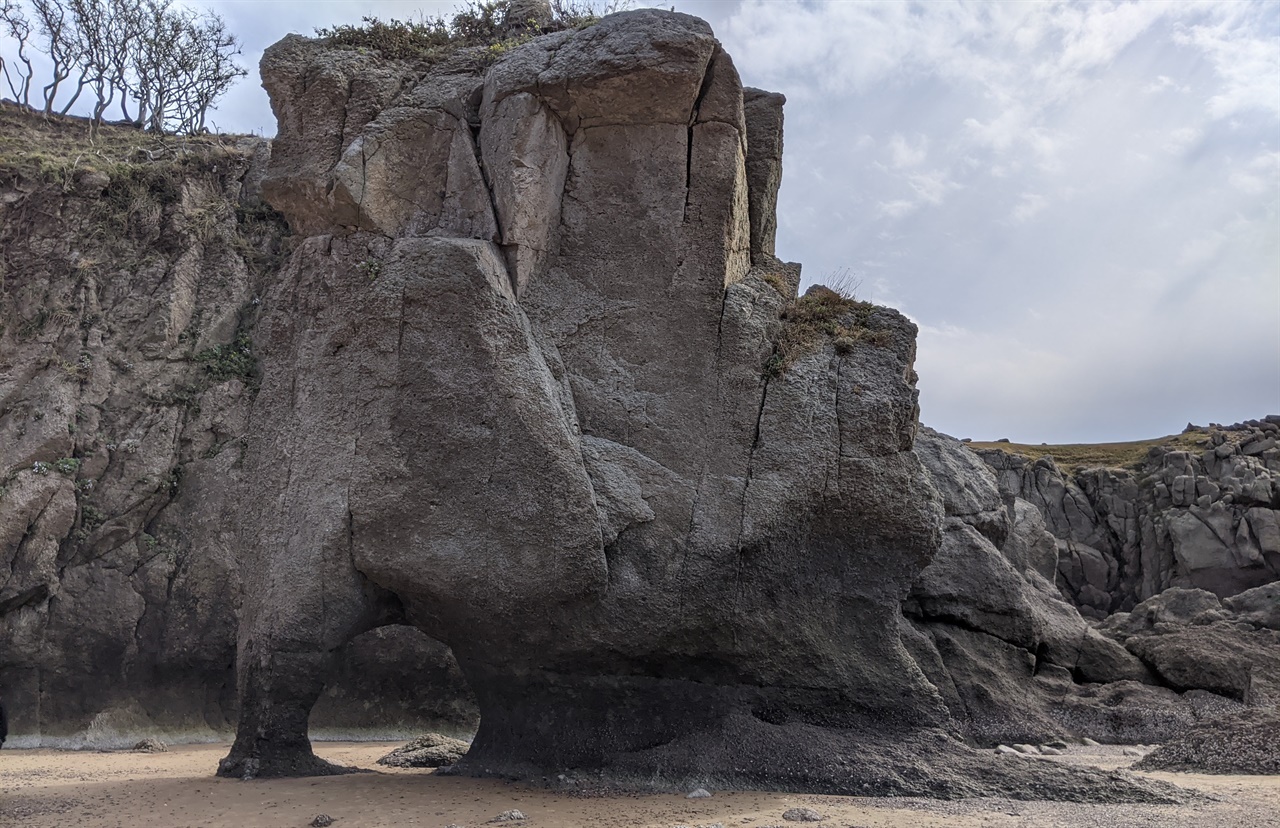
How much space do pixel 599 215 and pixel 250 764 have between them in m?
7.00

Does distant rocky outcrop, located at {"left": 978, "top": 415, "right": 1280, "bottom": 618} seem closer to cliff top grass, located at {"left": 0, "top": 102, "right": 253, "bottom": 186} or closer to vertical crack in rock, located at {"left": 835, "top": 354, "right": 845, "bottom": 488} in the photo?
vertical crack in rock, located at {"left": 835, "top": 354, "right": 845, "bottom": 488}

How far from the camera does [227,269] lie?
22.3 meters

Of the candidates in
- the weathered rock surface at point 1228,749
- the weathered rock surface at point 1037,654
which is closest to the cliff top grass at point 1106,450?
the weathered rock surface at point 1037,654

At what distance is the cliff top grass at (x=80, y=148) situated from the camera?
853 inches

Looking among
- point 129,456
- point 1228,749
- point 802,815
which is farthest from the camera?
point 129,456

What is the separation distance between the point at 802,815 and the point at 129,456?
54.9 feet

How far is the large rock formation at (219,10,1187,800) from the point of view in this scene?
9.55 m

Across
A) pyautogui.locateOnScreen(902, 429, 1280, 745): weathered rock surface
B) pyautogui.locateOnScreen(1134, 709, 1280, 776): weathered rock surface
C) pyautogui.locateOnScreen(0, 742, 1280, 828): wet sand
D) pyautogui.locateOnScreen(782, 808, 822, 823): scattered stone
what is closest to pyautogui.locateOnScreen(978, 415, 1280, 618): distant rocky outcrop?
pyautogui.locateOnScreen(902, 429, 1280, 745): weathered rock surface

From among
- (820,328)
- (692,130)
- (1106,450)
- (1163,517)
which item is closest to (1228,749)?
(820,328)

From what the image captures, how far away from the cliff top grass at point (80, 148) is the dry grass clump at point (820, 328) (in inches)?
720

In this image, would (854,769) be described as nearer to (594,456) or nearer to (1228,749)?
(594,456)

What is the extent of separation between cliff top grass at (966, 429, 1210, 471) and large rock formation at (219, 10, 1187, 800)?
41.5m

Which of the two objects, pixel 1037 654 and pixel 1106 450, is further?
pixel 1106 450

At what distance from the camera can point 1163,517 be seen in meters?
36.9
